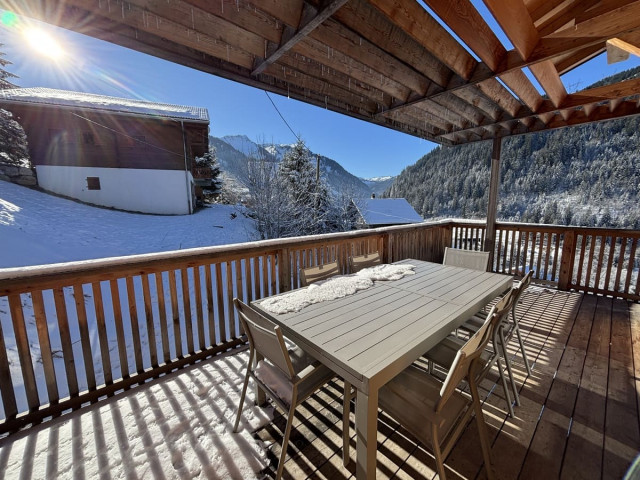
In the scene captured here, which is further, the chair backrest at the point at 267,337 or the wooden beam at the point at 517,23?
the wooden beam at the point at 517,23

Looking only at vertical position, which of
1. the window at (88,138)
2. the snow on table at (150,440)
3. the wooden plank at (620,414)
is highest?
the window at (88,138)

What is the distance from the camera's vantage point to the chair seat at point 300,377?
1.41 metres

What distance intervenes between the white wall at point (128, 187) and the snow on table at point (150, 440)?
1246 cm

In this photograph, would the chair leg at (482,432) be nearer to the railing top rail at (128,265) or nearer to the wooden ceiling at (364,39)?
the railing top rail at (128,265)

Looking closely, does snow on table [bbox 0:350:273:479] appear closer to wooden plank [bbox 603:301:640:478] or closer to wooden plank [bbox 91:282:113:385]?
wooden plank [bbox 91:282:113:385]

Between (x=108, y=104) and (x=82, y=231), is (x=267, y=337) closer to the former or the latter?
(x=82, y=231)

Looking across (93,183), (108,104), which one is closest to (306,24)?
(108,104)

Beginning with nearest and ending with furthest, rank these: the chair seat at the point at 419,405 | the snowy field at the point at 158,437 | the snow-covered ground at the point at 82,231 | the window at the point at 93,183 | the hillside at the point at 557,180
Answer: the chair seat at the point at 419,405
the snowy field at the point at 158,437
the snow-covered ground at the point at 82,231
the window at the point at 93,183
the hillside at the point at 557,180

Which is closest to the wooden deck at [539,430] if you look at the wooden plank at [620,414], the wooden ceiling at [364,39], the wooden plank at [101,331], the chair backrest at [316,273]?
the wooden plank at [620,414]

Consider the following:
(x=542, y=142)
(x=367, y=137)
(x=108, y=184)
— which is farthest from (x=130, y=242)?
(x=542, y=142)

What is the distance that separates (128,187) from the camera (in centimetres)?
1188

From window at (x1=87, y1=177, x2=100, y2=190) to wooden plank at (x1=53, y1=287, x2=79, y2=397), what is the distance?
42.5ft

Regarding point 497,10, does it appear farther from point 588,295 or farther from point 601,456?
point 588,295

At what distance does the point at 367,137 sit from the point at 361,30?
55.5 feet
